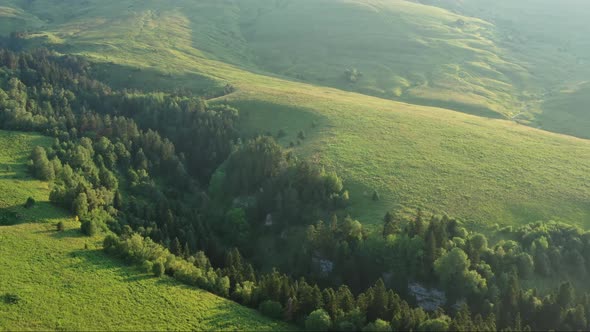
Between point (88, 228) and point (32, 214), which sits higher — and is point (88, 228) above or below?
below

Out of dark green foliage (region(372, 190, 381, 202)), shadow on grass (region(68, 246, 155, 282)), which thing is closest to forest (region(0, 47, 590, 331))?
shadow on grass (region(68, 246, 155, 282))

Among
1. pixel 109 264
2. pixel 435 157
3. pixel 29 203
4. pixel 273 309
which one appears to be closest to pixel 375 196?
pixel 435 157

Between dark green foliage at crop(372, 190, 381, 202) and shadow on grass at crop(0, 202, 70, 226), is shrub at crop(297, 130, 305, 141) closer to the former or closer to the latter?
dark green foliage at crop(372, 190, 381, 202)

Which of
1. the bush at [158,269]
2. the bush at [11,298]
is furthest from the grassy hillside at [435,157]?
the bush at [11,298]

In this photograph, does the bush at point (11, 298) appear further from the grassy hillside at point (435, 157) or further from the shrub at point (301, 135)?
the shrub at point (301, 135)

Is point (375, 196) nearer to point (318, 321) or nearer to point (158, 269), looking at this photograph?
point (318, 321)

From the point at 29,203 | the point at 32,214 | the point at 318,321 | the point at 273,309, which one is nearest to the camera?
the point at 318,321

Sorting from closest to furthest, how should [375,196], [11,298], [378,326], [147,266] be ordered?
[11,298], [378,326], [147,266], [375,196]
